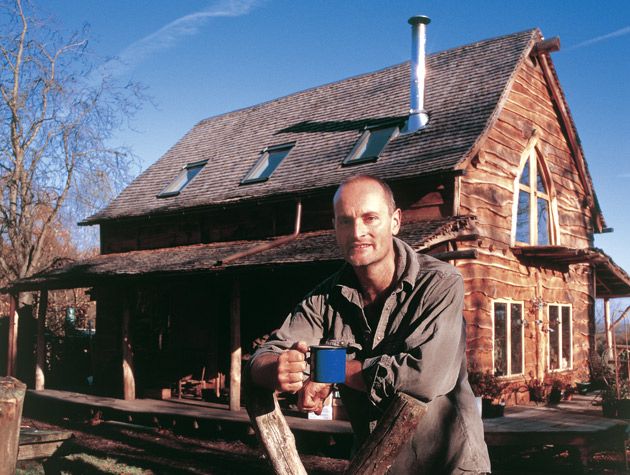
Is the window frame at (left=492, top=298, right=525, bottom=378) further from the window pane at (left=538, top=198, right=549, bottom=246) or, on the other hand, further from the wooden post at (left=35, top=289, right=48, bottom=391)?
the wooden post at (left=35, top=289, right=48, bottom=391)

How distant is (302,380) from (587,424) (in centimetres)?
844

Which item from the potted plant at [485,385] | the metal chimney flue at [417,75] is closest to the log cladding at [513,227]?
the potted plant at [485,385]

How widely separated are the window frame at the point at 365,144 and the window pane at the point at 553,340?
5144 mm

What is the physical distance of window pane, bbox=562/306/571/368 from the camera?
14.4 meters

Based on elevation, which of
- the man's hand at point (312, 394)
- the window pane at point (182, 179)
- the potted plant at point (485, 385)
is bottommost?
the potted plant at point (485, 385)

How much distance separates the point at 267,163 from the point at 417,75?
14.3 feet

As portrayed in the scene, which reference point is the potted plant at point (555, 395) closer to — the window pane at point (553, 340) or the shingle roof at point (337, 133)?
the window pane at point (553, 340)

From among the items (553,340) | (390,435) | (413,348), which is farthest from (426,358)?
(553,340)

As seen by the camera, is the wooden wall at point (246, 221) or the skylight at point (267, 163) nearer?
the wooden wall at point (246, 221)

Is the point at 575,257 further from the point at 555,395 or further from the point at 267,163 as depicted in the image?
the point at 267,163

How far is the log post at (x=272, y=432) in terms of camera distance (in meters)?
2.03

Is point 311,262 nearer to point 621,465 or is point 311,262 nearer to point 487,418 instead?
point 487,418

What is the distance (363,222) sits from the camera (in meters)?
2.18

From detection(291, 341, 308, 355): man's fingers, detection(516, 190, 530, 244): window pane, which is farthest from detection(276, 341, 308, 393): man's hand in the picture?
detection(516, 190, 530, 244): window pane
